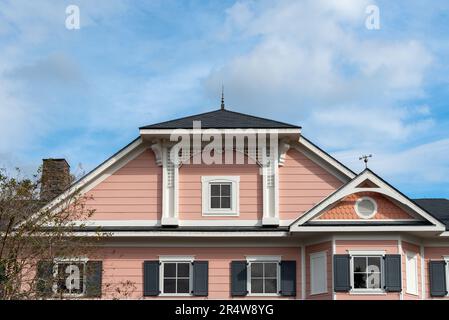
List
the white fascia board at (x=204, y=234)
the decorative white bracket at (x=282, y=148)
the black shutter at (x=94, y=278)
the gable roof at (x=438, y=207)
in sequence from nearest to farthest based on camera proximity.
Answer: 1. the black shutter at (x=94, y=278)
2. the white fascia board at (x=204, y=234)
3. the decorative white bracket at (x=282, y=148)
4. the gable roof at (x=438, y=207)

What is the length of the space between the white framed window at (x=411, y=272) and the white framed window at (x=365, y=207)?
68.9 inches

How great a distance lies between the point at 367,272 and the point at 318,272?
151 cm

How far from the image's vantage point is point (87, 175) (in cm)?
2430

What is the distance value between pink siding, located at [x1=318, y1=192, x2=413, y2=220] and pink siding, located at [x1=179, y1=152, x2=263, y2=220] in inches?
97.4

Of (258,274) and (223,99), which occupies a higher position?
(223,99)

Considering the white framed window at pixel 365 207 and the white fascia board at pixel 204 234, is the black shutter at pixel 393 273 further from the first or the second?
the white fascia board at pixel 204 234

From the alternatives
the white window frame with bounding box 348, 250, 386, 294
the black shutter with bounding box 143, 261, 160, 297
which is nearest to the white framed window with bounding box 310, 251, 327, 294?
the white window frame with bounding box 348, 250, 386, 294

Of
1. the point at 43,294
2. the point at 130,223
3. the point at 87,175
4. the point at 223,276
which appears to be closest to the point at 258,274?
the point at 223,276

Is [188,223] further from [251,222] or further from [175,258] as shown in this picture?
[251,222]

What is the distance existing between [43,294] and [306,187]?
9743 millimetres

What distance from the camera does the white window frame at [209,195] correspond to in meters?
24.4

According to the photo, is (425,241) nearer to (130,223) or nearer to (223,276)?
(223,276)

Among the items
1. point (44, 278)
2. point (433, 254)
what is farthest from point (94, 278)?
point (433, 254)

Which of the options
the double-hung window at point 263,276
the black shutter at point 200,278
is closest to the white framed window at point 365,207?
the double-hung window at point 263,276
